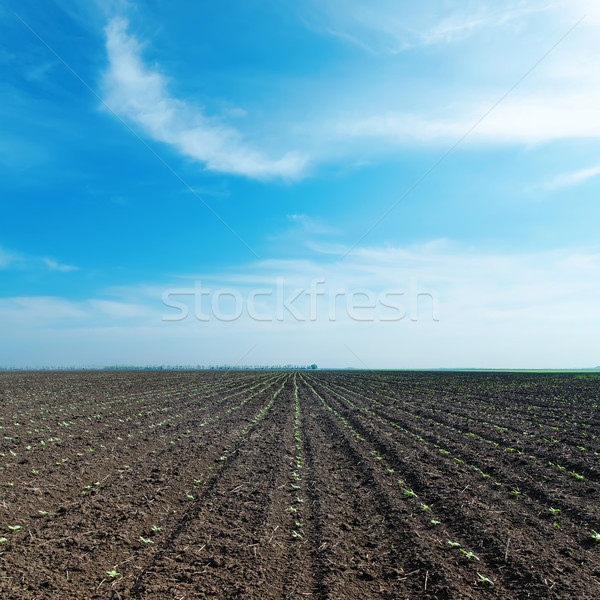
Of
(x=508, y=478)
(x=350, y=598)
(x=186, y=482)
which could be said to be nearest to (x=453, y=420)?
(x=508, y=478)

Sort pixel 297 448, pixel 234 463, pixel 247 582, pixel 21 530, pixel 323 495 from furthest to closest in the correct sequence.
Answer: pixel 297 448
pixel 234 463
pixel 323 495
pixel 21 530
pixel 247 582

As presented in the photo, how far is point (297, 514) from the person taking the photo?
711 cm

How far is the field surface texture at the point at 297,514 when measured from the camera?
504 cm

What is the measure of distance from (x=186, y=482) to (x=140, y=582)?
3803 millimetres

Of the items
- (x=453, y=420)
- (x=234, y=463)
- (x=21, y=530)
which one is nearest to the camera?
(x=21, y=530)

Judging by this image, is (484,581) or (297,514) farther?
(297,514)

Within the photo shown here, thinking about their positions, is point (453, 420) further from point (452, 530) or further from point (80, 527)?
point (80, 527)

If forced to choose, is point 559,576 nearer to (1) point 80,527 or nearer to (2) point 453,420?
(1) point 80,527

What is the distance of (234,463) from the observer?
10.3 m

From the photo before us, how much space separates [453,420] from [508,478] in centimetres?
835

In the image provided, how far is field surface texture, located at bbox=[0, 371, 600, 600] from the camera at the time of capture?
5035 millimetres

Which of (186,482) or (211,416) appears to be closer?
(186,482)

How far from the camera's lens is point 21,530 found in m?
6.29

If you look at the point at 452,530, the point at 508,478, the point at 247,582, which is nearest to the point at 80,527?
the point at 247,582
